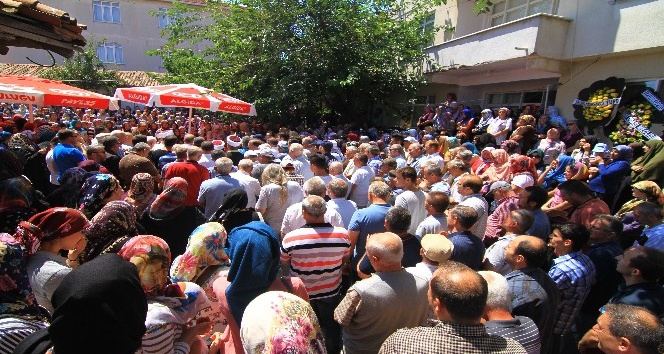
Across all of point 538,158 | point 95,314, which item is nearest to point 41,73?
point 538,158

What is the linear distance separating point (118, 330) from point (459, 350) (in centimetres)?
145

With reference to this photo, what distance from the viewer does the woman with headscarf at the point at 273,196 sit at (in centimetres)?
472

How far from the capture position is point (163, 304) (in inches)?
85.3

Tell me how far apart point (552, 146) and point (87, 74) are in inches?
1167

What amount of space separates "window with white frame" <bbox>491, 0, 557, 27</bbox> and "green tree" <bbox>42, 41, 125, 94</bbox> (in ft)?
78.8

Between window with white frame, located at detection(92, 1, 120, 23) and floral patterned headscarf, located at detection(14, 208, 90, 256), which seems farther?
window with white frame, located at detection(92, 1, 120, 23)

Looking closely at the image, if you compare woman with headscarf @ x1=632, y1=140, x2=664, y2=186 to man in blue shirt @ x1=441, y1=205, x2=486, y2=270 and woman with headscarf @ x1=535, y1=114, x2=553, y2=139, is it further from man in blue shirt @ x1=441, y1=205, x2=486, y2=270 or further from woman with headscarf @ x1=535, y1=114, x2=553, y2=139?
man in blue shirt @ x1=441, y1=205, x2=486, y2=270

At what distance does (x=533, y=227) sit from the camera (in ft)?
14.1

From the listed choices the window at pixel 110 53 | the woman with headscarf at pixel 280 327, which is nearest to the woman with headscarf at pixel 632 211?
the woman with headscarf at pixel 280 327

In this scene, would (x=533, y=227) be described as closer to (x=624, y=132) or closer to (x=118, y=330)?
(x=118, y=330)

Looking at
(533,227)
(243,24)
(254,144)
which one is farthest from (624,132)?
(243,24)

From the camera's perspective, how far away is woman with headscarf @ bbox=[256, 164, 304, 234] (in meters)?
4.72

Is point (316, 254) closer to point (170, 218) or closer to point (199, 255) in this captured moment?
point (199, 255)

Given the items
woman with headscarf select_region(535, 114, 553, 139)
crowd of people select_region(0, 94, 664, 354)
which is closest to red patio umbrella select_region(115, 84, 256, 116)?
crowd of people select_region(0, 94, 664, 354)
